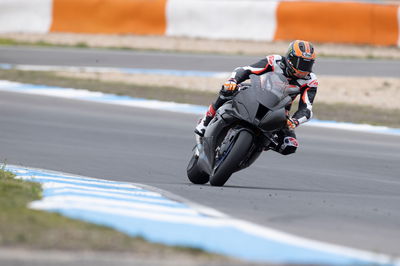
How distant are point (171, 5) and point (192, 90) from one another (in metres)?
6.45

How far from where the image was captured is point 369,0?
25.8 metres

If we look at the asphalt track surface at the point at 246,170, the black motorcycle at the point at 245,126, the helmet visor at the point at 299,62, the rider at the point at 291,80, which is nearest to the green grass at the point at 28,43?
the asphalt track surface at the point at 246,170

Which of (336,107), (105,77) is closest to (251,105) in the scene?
(336,107)

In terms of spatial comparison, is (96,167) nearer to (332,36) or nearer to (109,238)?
(109,238)

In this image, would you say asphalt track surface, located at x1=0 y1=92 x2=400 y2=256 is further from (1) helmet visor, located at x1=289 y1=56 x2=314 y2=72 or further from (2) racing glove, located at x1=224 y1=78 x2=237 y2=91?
(1) helmet visor, located at x1=289 y1=56 x2=314 y2=72

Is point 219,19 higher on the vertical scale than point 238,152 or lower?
lower

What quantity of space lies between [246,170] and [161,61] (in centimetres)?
1229

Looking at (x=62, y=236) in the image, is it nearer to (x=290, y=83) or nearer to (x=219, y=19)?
(x=290, y=83)

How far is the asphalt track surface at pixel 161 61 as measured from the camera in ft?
72.1

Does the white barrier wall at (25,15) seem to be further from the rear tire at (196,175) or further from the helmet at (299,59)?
the helmet at (299,59)

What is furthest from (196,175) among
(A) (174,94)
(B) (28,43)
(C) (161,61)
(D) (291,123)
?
(B) (28,43)

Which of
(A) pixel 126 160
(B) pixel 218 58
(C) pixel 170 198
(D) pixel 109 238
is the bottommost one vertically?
(B) pixel 218 58

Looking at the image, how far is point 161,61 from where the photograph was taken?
23000 millimetres

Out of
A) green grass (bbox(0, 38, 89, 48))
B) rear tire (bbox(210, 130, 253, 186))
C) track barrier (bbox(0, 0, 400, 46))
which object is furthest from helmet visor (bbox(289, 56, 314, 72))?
green grass (bbox(0, 38, 89, 48))
